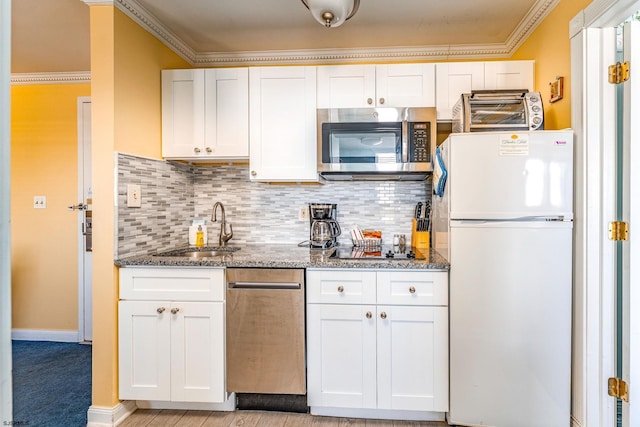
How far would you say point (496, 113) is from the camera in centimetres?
201

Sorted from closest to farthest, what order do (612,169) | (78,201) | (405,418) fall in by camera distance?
(612,169) → (405,418) → (78,201)

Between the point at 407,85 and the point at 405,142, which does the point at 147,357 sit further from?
the point at 407,85

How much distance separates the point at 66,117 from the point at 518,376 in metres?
4.11

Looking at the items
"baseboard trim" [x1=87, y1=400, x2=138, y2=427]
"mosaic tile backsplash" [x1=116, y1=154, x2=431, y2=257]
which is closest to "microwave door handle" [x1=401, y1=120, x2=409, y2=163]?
"mosaic tile backsplash" [x1=116, y1=154, x2=431, y2=257]

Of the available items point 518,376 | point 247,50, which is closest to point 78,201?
point 247,50

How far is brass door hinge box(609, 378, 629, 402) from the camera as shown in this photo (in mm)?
1629

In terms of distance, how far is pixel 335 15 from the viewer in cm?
177

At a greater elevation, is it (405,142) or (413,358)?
(405,142)

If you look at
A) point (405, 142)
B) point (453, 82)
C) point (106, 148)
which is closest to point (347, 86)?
point (405, 142)

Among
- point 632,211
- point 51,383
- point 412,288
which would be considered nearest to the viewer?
point 632,211

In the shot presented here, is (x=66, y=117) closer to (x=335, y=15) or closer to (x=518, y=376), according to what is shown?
(x=335, y=15)

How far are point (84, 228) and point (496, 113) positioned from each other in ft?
11.5

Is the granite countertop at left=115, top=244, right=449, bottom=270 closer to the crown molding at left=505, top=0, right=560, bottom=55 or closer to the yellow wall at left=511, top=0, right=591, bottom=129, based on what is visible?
the yellow wall at left=511, top=0, right=591, bottom=129

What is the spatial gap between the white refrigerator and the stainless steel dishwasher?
0.86m
